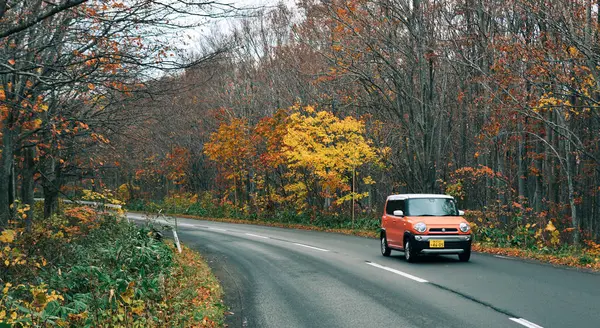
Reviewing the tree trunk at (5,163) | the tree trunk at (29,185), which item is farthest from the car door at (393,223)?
the tree trunk at (29,185)

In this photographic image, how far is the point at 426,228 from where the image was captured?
15148mm

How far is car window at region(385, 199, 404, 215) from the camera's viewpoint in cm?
1684

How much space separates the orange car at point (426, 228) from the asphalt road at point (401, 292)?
433mm

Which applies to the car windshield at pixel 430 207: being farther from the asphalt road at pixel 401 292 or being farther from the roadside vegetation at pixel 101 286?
the roadside vegetation at pixel 101 286

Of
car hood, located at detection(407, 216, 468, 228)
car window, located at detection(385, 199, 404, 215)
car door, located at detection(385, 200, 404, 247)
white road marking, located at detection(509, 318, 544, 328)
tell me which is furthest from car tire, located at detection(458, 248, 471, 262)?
white road marking, located at detection(509, 318, 544, 328)

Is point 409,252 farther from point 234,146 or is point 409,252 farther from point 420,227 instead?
point 234,146

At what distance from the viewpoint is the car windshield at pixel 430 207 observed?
16.2m

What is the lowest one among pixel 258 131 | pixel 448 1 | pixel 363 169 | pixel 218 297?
pixel 218 297

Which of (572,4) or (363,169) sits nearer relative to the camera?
(572,4)

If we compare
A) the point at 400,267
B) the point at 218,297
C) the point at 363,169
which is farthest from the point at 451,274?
the point at 363,169

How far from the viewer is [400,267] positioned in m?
14.7

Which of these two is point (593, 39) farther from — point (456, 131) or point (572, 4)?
point (456, 131)

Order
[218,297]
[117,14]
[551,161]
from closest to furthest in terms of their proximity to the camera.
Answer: [117,14]
[218,297]
[551,161]

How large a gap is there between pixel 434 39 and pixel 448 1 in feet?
7.56
